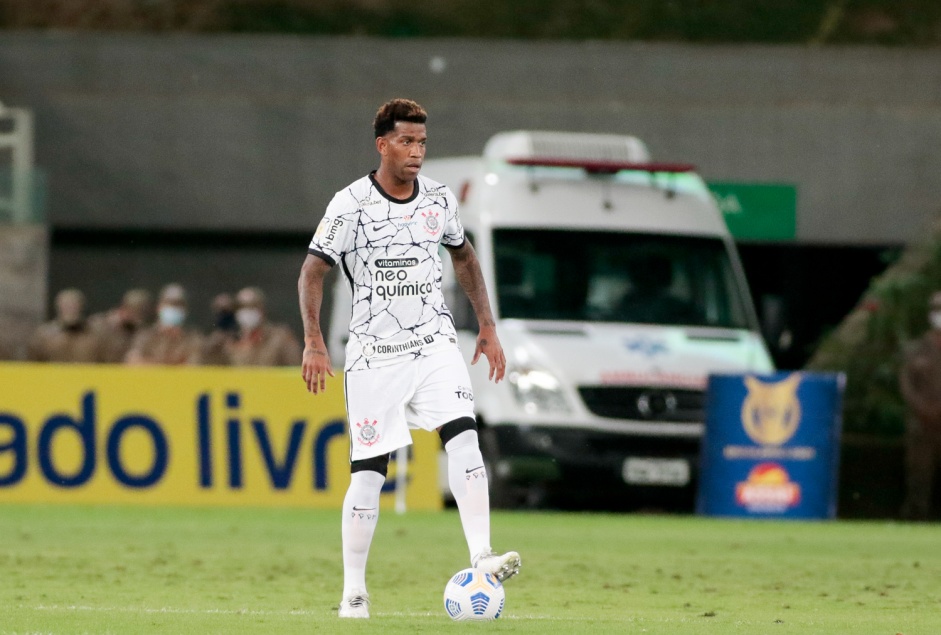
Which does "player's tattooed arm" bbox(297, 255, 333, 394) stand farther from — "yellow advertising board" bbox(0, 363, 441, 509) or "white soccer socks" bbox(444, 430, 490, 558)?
"yellow advertising board" bbox(0, 363, 441, 509)

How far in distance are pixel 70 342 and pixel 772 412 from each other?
6.95 m

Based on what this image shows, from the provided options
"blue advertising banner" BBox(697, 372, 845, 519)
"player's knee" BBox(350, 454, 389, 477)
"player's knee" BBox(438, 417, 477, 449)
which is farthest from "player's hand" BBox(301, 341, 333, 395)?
"blue advertising banner" BBox(697, 372, 845, 519)

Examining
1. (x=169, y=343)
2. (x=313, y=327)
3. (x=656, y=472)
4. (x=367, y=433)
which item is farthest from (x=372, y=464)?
(x=169, y=343)

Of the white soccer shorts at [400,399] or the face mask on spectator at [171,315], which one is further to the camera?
Answer: the face mask on spectator at [171,315]

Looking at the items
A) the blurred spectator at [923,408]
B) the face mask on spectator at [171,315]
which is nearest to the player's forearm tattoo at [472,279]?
the blurred spectator at [923,408]

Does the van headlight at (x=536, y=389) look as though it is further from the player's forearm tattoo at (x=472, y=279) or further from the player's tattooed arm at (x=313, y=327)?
the player's tattooed arm at (x=313, y=327)

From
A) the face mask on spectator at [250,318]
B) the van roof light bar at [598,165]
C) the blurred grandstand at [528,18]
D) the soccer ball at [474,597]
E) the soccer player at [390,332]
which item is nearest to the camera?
the soccer ball at [474,597]

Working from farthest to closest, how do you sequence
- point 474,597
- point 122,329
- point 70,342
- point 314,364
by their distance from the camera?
point 122,329, point 70,342, point 314,364, point 474,597

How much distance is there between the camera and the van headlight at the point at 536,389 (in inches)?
659

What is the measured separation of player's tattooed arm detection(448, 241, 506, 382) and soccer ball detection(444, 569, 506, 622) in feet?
3.36

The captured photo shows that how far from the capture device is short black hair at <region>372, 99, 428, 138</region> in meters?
8.66

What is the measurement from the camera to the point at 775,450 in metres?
17.5

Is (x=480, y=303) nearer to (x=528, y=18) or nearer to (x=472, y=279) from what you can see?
(x=472, y=279)

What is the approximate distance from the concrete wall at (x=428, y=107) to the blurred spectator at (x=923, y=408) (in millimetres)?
9537
